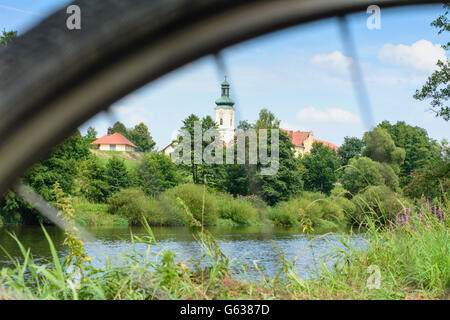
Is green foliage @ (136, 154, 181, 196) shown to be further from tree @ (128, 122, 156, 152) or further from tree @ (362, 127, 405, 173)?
tree @ (362, 127, 405, 173)

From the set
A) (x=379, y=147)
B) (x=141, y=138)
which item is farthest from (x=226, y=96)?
(x=379, y=147)

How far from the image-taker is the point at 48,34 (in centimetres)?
38

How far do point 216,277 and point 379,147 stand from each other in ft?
4.67

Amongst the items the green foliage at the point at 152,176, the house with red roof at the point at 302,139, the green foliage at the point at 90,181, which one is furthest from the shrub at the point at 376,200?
the green foliage at the point at 90,181

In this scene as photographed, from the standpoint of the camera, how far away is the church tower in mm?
561

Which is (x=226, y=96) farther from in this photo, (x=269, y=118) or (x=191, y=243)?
(x=191, y=243)

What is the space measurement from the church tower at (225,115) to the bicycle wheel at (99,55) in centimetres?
18

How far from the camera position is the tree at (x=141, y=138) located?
58cm

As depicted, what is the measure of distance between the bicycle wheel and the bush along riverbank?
740 mm

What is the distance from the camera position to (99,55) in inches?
13.9

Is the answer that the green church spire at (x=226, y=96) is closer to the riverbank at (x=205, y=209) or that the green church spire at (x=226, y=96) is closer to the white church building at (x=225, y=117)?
the white church building at (x=225, y=117)

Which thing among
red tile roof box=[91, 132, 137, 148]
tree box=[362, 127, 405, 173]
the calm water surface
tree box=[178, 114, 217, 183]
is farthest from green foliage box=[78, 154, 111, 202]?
tree box=[362, 127, 405, 173]
